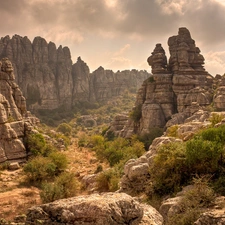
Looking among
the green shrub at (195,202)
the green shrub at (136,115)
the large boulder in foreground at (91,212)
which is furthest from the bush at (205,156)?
the green shrub at (136,115)

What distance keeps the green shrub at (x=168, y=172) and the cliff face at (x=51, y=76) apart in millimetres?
89864

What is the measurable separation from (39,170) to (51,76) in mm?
85703

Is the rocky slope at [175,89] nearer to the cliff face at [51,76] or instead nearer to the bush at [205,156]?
the bush at [205,156]

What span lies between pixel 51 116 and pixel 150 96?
56.7 meters

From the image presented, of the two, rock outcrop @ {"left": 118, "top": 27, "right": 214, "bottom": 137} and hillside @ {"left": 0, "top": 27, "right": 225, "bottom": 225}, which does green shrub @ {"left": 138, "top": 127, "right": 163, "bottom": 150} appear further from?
rock outcrop @ {"left": 118, "top": 27, "right": 214, "bottom": 137}

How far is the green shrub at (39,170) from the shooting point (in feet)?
87.1

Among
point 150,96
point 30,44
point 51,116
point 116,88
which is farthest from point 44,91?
point 150,96

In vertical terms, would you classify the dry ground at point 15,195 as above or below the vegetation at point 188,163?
below

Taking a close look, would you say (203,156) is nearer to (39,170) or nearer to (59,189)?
(59,189)

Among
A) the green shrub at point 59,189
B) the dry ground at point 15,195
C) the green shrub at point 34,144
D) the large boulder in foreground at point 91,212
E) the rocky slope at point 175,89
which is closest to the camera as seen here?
the large boulder in foreground at point 91,212

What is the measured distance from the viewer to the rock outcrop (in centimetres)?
4682

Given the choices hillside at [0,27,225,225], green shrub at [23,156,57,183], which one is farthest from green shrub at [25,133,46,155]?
green shrub at [23,156,57,183]

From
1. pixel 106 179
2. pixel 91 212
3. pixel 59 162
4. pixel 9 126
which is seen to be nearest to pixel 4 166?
pixel 9 126

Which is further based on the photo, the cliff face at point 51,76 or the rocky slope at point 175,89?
the cliff face at point 51,76
